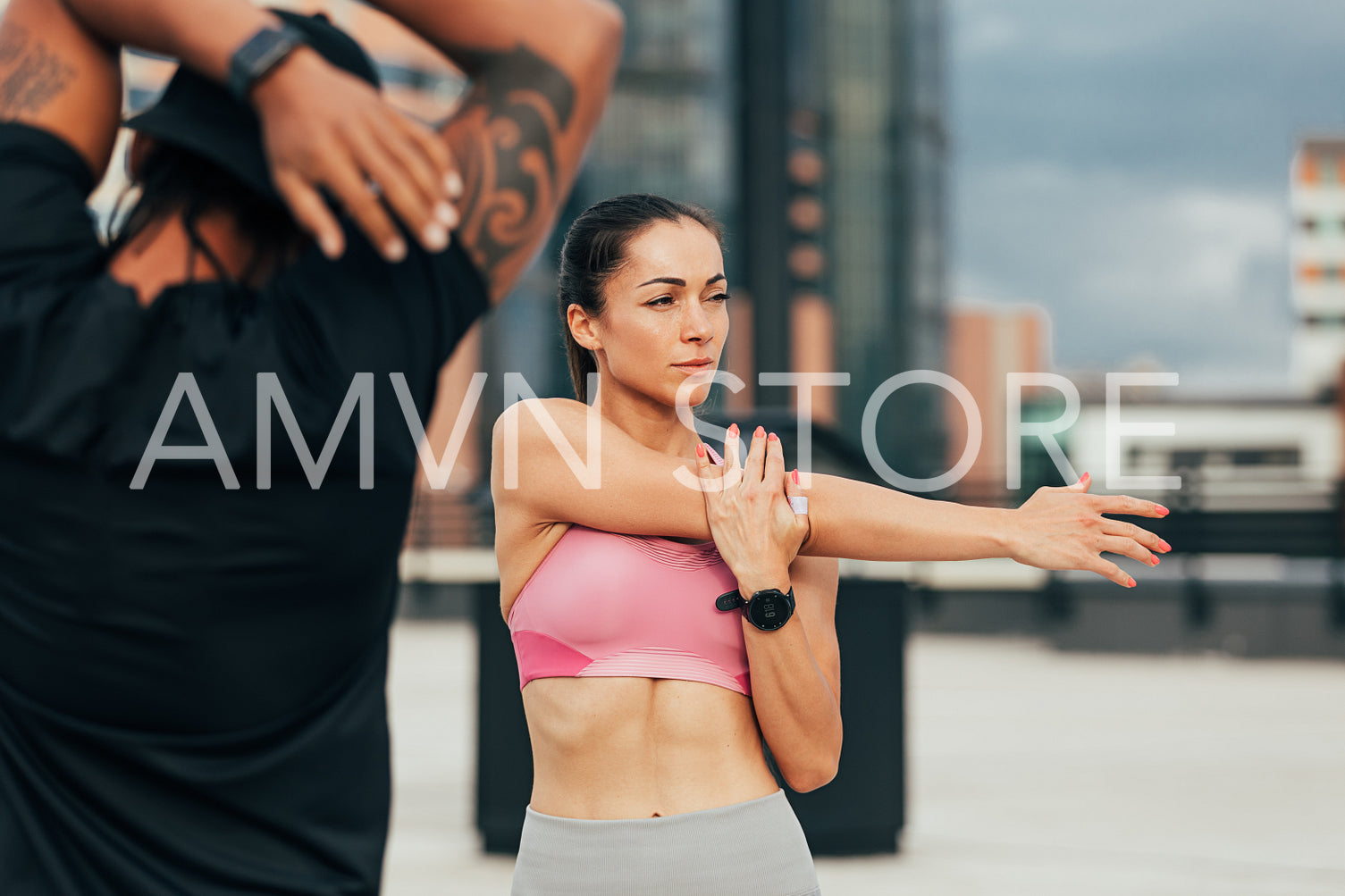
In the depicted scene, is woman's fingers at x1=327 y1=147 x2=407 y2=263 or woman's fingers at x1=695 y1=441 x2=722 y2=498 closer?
woman's fingers at x1=327 y1=147 x2=407 y2=263

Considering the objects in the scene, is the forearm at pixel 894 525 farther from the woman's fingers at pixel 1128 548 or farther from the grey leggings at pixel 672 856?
the grey leggings at pixel 672 856

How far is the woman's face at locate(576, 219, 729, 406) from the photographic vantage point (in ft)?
5.44

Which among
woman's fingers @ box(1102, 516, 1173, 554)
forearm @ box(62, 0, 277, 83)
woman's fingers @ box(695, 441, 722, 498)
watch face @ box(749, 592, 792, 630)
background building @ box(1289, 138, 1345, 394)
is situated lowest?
watch face @ box(749, 592, 792, 630)

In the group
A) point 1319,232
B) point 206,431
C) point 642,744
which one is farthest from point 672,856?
point 1319,232

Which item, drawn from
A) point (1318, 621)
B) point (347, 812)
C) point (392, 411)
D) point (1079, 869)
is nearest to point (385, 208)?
point (392, 411)

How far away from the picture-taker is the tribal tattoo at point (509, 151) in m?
1.38

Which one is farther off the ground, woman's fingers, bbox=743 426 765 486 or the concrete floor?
woman's fingers, bbox=743 426 765 486

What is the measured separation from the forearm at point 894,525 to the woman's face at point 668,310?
22 centimetres

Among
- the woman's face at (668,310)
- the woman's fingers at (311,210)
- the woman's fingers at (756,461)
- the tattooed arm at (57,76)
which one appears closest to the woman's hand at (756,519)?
the woman's fingers at (756,461)

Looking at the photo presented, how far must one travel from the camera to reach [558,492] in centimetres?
171

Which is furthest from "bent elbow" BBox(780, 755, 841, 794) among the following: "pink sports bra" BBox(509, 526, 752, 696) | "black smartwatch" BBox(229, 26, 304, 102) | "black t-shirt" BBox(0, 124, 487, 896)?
"black smartwatch" BBox(229, 26, 304, 102)

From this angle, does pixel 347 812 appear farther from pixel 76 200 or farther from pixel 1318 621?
pixel 1318 621

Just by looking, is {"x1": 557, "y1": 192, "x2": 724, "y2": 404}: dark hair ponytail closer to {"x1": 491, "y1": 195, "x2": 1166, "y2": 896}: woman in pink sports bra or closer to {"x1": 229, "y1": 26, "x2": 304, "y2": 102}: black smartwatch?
{"x1": 491, "y1": 195, "x2": 1166, "y2": 896}: woman in pink sports bra

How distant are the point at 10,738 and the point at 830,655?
96cm
